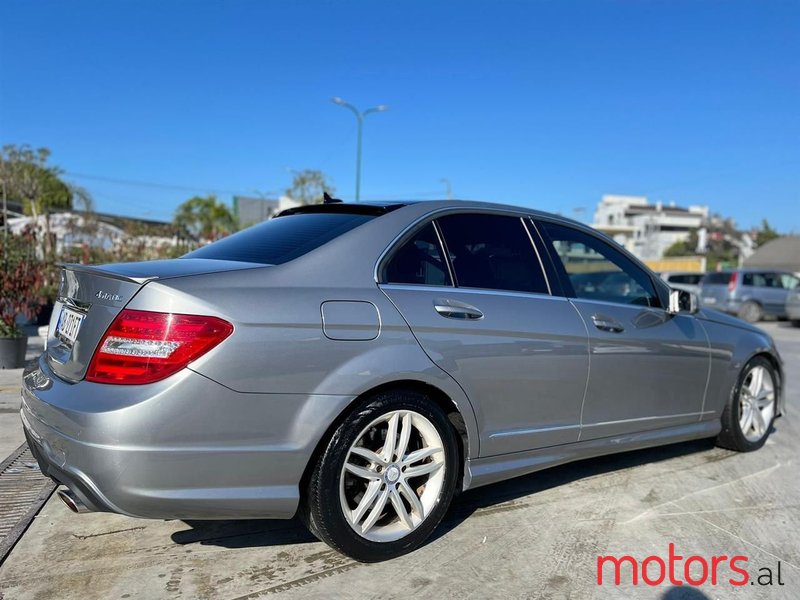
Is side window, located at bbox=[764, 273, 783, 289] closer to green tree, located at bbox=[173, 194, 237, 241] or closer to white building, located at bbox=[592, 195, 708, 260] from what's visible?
green tree, located at bbox=[173, 194, 237, 241]

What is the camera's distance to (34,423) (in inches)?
104

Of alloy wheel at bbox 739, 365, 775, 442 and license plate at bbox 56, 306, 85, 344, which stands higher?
license plate at bbox 56, 306, 85, 344

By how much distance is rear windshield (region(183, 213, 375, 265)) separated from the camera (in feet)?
9.36

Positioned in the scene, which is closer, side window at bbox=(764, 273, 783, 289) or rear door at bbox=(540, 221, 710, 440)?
rear door at bbox=(540, 221, 710, 440)

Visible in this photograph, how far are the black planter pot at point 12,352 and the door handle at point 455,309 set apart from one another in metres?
5.80

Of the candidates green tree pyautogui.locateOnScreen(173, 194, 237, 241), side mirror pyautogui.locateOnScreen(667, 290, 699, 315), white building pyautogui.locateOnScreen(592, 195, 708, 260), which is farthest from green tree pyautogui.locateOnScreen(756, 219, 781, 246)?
side mirror pyautogui.locateOnScreen(667, 290, 699, 315)

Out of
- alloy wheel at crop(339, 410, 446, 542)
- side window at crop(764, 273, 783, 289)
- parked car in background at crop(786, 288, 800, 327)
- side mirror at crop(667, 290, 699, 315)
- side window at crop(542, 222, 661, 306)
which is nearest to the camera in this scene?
alloy wheel at crop(339, 410, 446, 542)

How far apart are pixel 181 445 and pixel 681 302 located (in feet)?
10.4

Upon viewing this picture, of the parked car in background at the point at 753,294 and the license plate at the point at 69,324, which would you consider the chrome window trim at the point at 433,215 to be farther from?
the parked car in background at the point at 753,294

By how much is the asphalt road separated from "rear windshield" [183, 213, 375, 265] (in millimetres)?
1309

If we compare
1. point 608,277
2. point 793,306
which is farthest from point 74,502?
point 793,306

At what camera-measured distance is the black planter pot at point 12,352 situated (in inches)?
269

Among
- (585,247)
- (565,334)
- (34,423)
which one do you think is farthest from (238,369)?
(585,247)

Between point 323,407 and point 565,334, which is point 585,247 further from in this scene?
point 323,407
